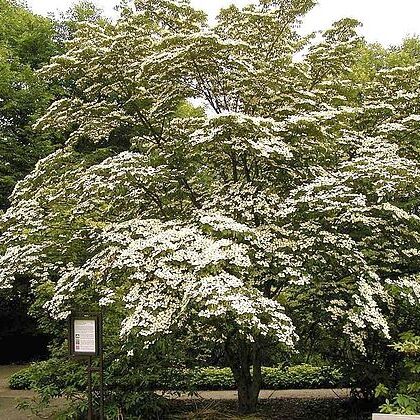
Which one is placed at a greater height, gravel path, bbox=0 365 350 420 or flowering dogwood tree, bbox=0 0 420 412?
flowering dogwood tree, bbox=0 0 420 412

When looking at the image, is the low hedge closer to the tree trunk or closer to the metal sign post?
the tree trunk

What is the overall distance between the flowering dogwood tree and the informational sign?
0.20m

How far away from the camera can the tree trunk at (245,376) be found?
237 inches

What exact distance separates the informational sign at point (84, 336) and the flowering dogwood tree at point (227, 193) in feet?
0.67

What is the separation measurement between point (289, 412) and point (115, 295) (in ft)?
9.93

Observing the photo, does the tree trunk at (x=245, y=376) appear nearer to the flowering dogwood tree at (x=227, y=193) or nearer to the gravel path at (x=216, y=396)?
the flowering dogwood tree at (x=227, y=193)

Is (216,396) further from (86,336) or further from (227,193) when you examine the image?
(86,336)

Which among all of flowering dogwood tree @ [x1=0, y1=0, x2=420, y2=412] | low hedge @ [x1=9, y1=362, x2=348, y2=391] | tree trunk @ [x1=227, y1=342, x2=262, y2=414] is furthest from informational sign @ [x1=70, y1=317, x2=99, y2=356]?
low hedge @ [x1=9, y1=362, x2=348, y2=391]

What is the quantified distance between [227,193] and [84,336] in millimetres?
1905

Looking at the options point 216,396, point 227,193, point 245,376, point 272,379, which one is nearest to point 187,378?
point 245,376

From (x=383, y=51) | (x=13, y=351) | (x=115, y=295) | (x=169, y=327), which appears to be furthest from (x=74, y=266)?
(x=383, y=51)

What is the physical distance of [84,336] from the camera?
4.59 m

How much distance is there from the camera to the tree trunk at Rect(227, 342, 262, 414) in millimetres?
6023

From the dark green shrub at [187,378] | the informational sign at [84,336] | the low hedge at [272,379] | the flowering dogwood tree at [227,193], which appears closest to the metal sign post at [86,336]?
the informational sign at [84,336]
